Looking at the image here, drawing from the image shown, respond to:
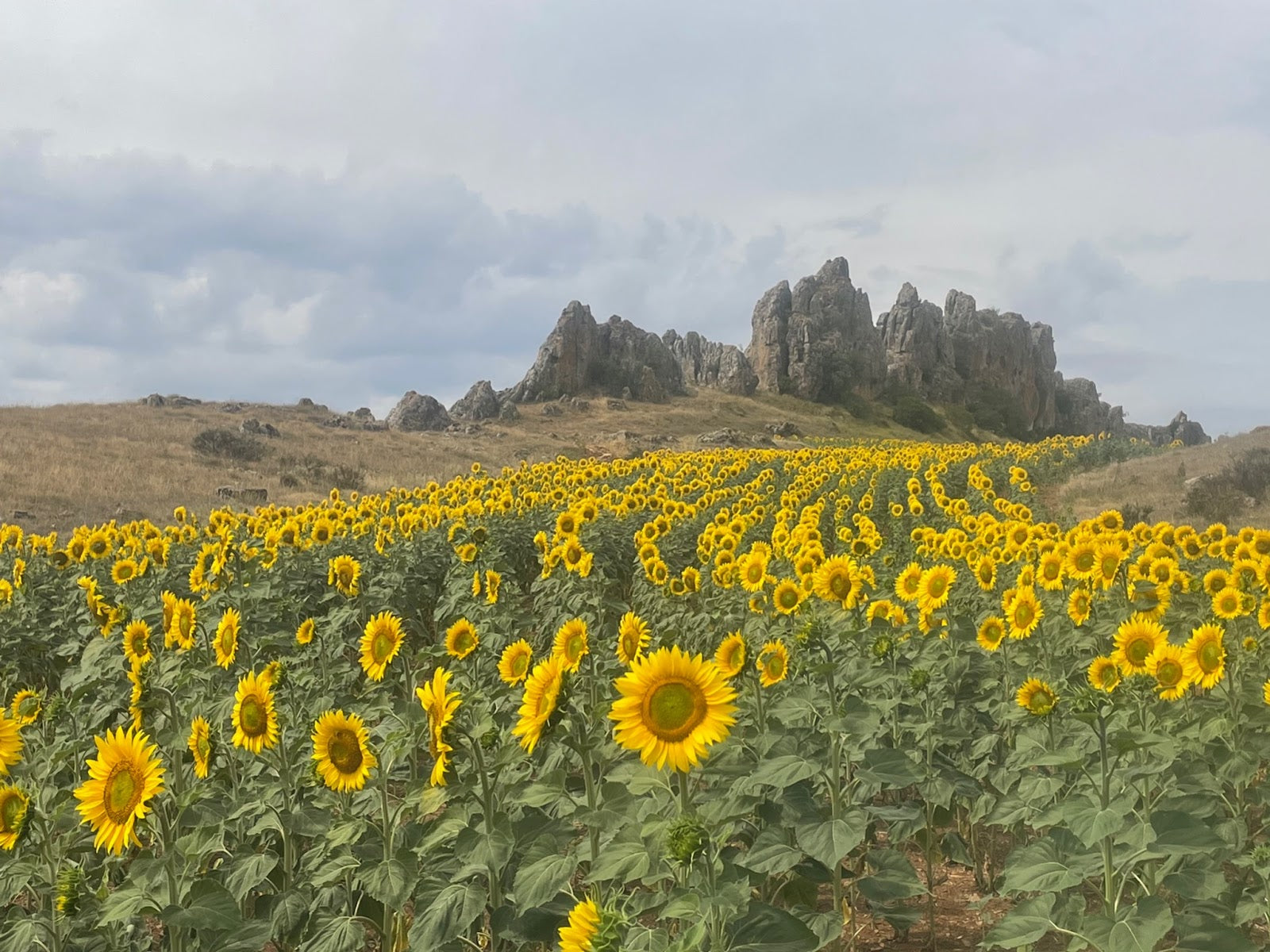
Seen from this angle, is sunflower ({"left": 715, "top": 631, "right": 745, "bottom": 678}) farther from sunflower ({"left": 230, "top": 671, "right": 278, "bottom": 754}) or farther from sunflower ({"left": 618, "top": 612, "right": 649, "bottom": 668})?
sunflower ({"left": 230, "top": 671, "right": 278, "bottom": 754})

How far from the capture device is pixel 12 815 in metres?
3.09

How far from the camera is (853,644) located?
5105 millimetres

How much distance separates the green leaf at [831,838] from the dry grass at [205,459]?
23204 mm

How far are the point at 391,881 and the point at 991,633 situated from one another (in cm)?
375

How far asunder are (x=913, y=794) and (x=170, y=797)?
407 cm

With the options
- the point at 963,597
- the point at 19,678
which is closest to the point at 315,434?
the point at 19,678

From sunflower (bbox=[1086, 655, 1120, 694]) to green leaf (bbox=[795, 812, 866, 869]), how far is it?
1796 mm

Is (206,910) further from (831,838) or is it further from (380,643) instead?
(831,838)

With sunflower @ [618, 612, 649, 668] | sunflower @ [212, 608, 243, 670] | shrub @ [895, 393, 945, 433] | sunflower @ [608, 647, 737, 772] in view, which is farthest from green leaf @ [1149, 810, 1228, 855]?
shrub @ [895, 393, 945, 433]

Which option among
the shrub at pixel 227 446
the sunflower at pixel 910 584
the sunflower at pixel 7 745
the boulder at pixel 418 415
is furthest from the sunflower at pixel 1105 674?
the boulder at pixel 418 415

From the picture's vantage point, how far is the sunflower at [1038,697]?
12.0ft

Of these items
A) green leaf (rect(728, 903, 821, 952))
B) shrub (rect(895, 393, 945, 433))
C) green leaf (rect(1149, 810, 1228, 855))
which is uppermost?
shrub (rect(895, 393, 945, 433))

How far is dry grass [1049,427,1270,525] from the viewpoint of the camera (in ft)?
61.9

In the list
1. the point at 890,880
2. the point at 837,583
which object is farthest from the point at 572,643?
the point at 837,583
